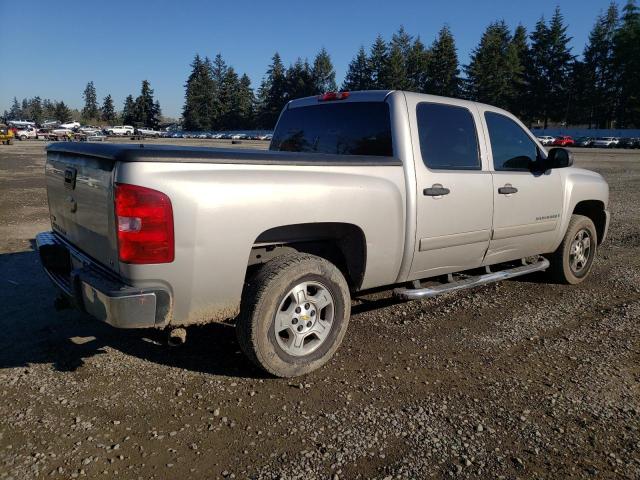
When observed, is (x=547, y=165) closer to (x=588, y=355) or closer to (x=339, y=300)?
(x=588, y=355)

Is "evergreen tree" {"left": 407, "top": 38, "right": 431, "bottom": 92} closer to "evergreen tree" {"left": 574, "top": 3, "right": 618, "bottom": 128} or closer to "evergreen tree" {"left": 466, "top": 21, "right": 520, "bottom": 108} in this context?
"evergreen tree" {"left": 466, "top": 21, "right": 520, "bottom": 108}

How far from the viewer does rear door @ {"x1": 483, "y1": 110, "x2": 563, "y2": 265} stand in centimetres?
462

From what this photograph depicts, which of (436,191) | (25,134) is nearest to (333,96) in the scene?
(436,191)

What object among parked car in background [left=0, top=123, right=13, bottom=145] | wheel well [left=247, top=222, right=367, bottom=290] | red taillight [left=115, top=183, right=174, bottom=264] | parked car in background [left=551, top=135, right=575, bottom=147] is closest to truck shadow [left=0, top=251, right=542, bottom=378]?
wheel well [left=247, top=222, right=367, bottom=290]

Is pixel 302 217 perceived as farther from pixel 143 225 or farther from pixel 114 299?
pixel 114 299

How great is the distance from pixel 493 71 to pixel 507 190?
87872 mm

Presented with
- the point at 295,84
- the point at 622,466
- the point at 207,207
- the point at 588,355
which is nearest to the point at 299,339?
the point at 207,207

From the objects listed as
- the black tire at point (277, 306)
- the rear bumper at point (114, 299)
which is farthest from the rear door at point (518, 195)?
the rear bumper at point (114, 299)

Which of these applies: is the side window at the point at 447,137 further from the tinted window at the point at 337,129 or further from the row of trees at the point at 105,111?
the row of trees at the point at 105,111

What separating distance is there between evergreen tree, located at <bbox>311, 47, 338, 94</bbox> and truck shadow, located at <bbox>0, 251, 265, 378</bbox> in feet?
340

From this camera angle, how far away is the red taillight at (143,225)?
2.73 m

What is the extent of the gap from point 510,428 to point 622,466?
568 millimetres

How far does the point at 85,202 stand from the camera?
3.23 meters

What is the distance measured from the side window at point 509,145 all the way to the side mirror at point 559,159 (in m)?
0.15
